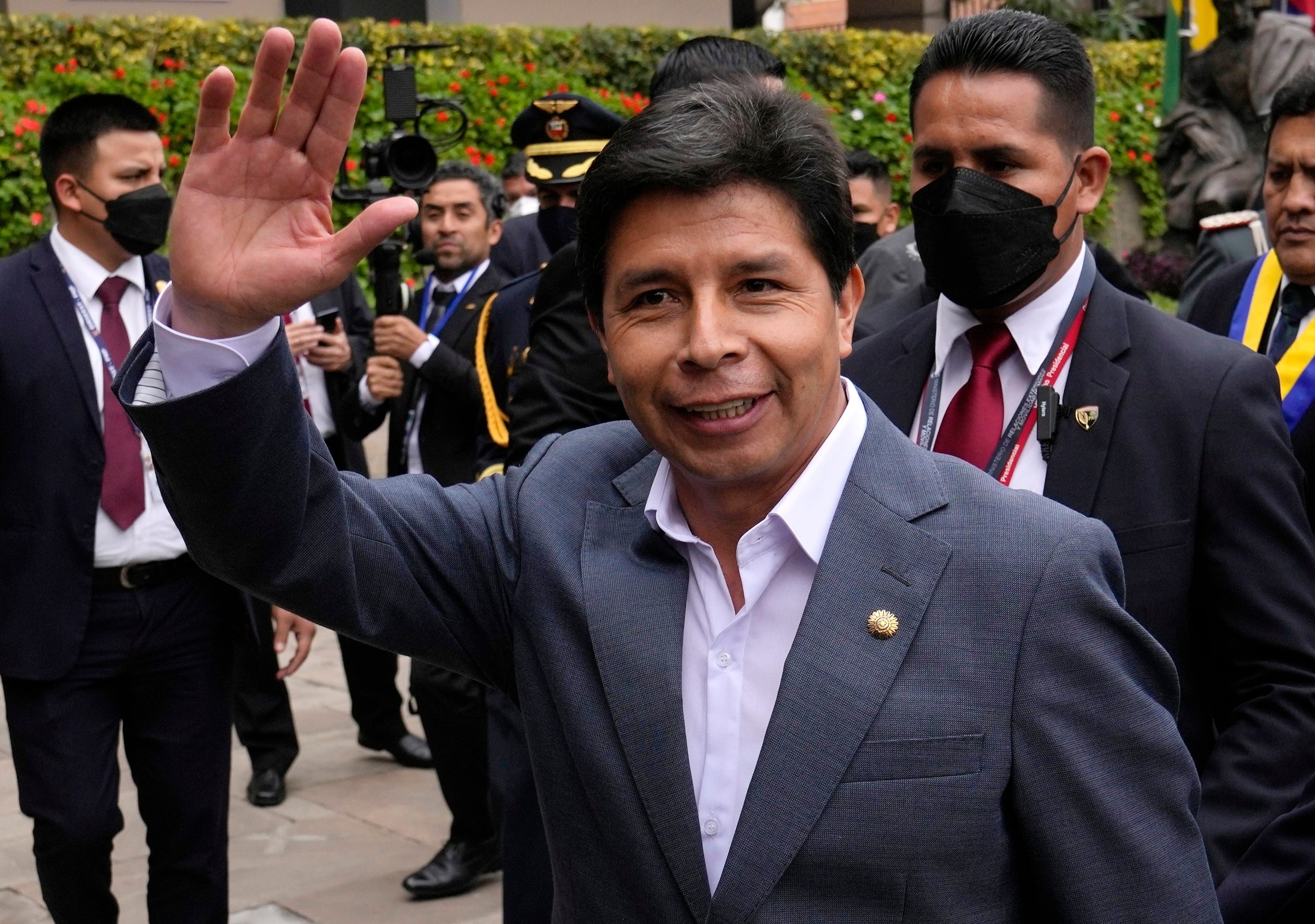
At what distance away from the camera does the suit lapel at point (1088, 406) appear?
7.88ft

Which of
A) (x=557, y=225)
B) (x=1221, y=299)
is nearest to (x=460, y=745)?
(x=557, y=225)

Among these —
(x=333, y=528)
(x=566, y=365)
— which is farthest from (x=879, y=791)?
(x=566, y=365)

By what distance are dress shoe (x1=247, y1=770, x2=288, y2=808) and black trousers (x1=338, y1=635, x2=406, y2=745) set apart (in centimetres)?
50

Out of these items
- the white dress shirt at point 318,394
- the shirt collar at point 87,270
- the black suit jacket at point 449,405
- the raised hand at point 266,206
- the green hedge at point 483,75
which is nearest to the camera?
the raised hand at point 266,206

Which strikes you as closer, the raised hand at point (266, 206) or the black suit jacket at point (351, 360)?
the raised hand at point (266, 206)

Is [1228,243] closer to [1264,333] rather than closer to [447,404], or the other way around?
[1264,333]

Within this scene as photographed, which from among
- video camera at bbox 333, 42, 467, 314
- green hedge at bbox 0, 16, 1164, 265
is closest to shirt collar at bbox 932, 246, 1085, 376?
video camera at bbox 333, 42, 467, 314

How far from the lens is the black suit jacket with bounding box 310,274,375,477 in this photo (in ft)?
21.1

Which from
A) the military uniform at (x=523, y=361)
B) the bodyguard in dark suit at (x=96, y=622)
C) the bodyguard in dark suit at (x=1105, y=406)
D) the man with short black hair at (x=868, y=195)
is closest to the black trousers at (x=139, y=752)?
the bodyguard in dark suit at (x=96, y=622)

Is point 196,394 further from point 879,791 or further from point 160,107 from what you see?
point 160,107

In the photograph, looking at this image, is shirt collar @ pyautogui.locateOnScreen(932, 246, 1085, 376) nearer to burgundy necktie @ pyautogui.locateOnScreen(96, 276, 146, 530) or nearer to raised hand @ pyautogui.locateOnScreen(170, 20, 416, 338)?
raised hand @ pyautogui.locateOnScreen(170, 20, 416, 338)

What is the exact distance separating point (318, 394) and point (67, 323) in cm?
233

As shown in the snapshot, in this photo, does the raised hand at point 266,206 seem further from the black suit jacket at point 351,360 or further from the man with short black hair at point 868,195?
the man with short black hair at point 868,195

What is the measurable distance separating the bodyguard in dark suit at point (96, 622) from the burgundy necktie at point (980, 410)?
7.75 feet
